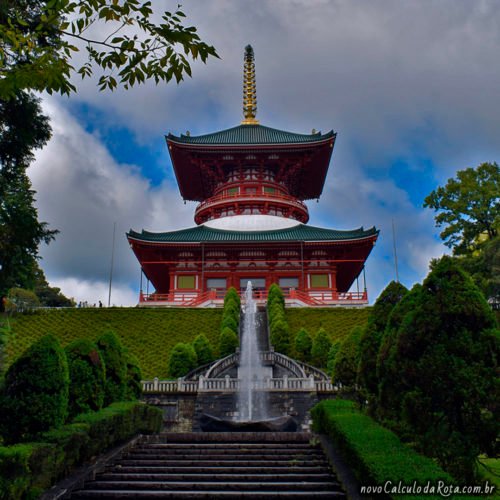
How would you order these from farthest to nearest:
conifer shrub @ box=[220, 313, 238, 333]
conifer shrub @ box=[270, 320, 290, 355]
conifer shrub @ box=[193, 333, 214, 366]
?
conifer shrub @ box=[220, 313, 238, 333], conifer shrub @ box=[270, 320, 290, 355], conifer shrub @ box=[193, 333, 214, 366]

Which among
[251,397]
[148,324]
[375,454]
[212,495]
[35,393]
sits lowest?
[212,495]

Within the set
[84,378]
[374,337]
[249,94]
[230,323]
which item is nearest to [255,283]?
[230,323]

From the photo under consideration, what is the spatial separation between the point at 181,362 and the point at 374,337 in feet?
43.8

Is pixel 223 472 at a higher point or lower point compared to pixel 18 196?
lower

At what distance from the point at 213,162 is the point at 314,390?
29.5 meters

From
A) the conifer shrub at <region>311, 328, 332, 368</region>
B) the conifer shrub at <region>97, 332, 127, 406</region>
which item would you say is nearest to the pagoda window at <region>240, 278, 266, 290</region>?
the conifer shrub at <region>311, 328, 332, 368</region>

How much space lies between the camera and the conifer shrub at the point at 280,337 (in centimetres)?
2681

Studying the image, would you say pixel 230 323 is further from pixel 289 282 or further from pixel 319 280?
pixel 319 280

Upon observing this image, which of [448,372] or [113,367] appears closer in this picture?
[448,372]

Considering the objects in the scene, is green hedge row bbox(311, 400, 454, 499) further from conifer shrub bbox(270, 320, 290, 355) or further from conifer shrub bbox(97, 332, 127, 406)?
conifer shrub bbox(270, 320, 290, 355)

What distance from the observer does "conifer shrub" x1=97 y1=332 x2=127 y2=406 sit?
Result: 1355 centimetres

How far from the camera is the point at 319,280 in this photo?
3959 centimetres

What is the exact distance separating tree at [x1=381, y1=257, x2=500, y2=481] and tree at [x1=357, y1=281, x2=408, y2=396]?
2248 mm

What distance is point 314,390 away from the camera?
66.8ft
